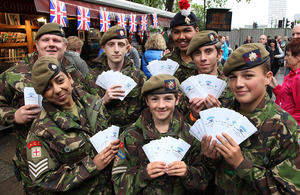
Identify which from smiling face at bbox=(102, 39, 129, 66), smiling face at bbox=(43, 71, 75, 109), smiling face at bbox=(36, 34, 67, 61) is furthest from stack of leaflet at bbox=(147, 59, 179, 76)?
smiling face at bbox=(43, 71, 75, 109)

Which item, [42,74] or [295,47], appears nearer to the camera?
[42,74]

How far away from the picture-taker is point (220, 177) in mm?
1779

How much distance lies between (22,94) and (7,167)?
281cm

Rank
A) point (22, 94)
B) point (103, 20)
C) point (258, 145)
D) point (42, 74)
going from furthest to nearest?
1. point (103, 20)
2. point (22, 94)
3. point (42, 74)
4. point (258, 145)

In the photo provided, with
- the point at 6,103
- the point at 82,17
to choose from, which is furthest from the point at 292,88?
the point at 82,17

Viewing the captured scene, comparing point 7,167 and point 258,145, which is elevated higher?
point 258,145

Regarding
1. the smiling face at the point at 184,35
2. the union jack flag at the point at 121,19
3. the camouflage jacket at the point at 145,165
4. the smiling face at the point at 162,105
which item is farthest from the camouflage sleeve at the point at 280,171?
the union jack flag at the point at 121,19

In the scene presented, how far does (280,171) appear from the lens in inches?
57.6

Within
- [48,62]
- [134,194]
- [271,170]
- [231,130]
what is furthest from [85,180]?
[271,170]

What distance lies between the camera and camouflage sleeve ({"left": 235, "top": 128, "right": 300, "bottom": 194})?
1443 millimetres

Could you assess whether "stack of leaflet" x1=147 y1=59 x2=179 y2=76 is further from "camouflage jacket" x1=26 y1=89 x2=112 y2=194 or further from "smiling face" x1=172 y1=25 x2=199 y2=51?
"camouflage jacket" x1=26 y1=89 x2=112 y2=194

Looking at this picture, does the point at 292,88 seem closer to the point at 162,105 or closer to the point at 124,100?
the point at 162,105

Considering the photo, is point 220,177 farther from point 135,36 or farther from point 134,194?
point 135,36

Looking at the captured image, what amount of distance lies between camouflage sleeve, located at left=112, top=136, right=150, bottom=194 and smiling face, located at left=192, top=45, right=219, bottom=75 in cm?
116
